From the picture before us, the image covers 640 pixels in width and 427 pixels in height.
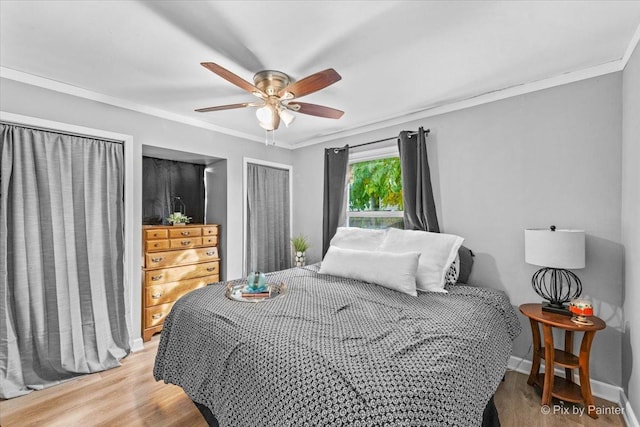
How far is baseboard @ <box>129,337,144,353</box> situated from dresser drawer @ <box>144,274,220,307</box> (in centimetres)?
34

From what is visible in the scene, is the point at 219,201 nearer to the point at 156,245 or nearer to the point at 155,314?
the point at 156,245

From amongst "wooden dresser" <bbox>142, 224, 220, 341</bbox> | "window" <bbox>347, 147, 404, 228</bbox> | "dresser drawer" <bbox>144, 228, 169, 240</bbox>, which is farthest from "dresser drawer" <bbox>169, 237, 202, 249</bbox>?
"window" <bbox>347, 147, 404, 228</bbox>

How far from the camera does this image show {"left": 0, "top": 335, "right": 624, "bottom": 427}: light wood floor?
1931 millimetres

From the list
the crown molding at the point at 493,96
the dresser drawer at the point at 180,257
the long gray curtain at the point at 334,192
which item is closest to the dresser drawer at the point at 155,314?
the dresser drawer at the point at 180,257

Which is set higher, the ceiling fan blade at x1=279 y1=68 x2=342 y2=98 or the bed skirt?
the ceiling fan blade at x1=279 y1=68 x2=342 y2=98

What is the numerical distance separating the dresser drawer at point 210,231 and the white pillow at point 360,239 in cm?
160

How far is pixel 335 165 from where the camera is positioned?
393cm

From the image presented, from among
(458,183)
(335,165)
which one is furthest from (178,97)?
(458,183)

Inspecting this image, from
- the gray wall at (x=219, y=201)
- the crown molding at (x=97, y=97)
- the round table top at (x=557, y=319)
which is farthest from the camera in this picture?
the gray wall at (x=219, y=201)

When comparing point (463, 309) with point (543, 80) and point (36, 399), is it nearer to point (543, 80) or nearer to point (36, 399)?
point (543, 80)

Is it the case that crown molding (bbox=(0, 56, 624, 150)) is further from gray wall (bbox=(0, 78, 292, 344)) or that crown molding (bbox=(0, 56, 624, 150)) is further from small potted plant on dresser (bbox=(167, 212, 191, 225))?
small potted plant on dresser (bbox=(167, 212, 191, 225))

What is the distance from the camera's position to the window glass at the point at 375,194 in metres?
3.52

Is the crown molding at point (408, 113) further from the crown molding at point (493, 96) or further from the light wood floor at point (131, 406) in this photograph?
the light wood floor at point (131, 406)

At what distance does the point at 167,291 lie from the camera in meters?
3.34
